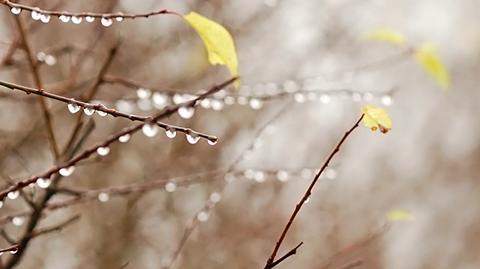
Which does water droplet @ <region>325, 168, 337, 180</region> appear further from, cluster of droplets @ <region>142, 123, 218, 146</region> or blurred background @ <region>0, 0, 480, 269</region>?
cluster of droplets @ <region>142, 123, 218, 146</region>

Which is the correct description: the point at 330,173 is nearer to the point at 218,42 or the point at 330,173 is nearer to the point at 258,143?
the point at 258,143

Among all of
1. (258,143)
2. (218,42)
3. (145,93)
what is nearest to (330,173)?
(258,143)

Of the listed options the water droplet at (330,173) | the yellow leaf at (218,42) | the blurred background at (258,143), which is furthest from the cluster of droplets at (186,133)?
the water droplet at (330,173)

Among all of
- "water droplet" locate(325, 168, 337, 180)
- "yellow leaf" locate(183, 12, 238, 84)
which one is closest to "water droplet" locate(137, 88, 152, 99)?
"yellow leaf" locate(183, 12, 238, 84)

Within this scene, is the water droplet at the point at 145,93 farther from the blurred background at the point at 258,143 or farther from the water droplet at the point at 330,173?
the water droplet at the point at 330,173

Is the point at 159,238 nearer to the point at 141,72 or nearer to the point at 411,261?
the point at 141,72

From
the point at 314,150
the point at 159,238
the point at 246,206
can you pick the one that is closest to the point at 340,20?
the point at 314,150
